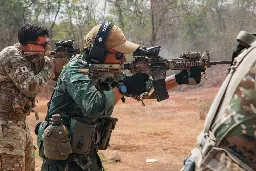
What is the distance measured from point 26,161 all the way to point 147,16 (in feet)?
66.9

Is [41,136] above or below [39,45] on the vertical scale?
below

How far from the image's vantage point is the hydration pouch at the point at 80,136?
10.2 ft

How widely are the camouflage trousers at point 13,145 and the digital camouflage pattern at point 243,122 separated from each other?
2850 millimetres

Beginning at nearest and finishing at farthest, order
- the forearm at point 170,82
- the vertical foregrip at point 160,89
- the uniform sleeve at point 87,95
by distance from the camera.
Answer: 1. the uniform sleeve at point 87,95
2. the vertical foregrip at point 160,89
3. the forearm at point 170,82

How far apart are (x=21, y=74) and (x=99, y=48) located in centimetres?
117

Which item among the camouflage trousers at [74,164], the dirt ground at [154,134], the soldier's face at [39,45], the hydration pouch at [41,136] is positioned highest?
the soldier's face at [39,45]

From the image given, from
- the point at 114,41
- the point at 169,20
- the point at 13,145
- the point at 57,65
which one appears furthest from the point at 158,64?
the point at 169,20

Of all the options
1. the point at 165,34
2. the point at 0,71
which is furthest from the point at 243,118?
the point at 165,34

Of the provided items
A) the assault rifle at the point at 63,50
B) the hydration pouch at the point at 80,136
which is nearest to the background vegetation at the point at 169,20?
the assault rifle at the point at 63,50

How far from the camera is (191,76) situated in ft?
12.0

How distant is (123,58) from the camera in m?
3.37

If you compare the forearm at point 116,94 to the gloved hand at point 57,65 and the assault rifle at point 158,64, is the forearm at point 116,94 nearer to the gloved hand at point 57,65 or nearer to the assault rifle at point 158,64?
the assault rifle at point 158,64

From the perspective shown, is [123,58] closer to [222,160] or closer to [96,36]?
[96,36]

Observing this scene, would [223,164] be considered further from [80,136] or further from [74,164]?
[74,164]
